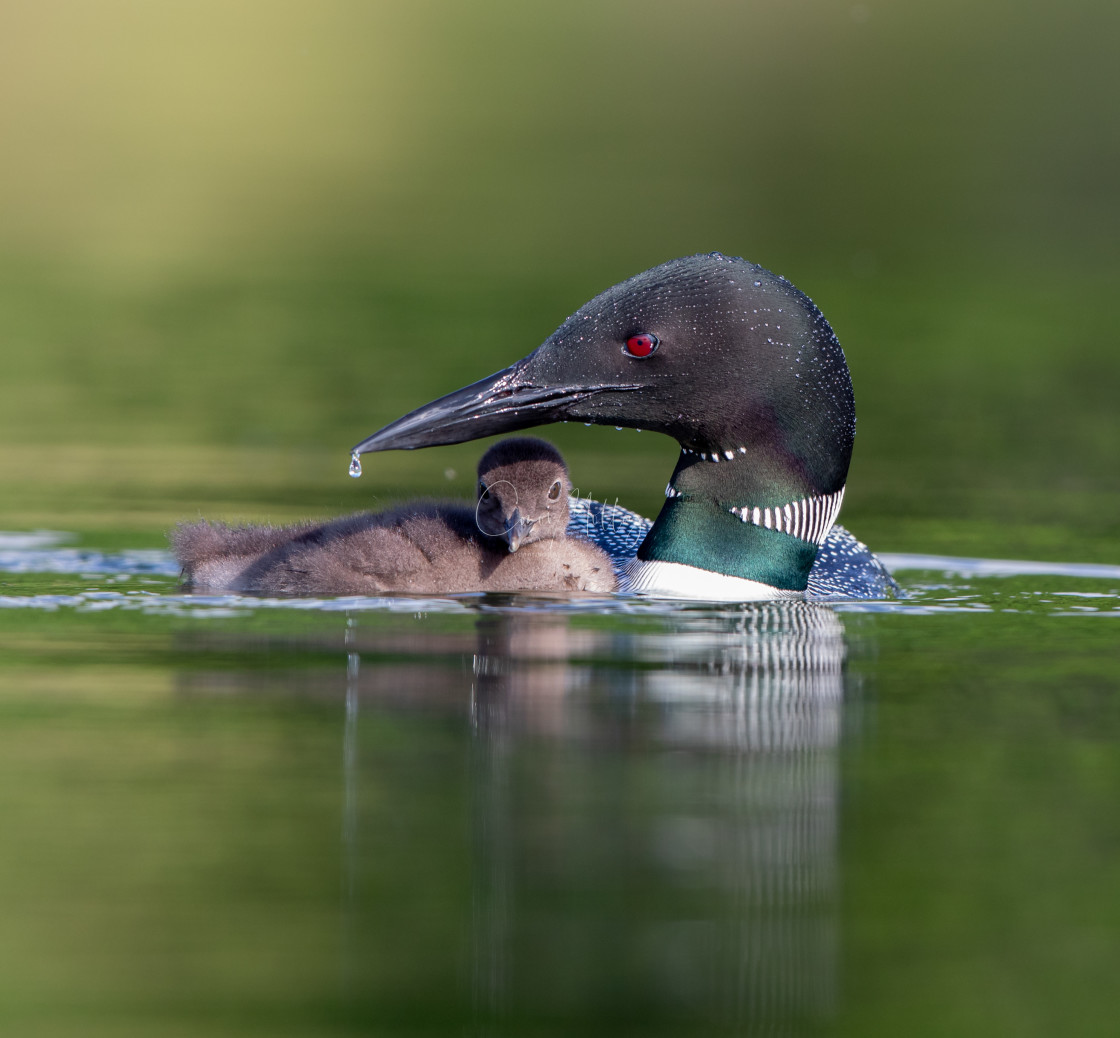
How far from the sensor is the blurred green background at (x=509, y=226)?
980 centimetres

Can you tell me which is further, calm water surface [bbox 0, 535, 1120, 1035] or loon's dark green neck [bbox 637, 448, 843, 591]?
loon's dark green neck [bbox 637, 448, 843, 591]

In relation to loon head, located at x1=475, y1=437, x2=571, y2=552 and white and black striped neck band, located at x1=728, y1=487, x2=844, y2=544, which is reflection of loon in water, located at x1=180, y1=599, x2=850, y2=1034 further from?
white and black striped neck band, located at x1=728, y1=487, x2=844, y2=544

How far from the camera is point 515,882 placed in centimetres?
353

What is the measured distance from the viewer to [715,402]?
646 cm

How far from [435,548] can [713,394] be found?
970mm

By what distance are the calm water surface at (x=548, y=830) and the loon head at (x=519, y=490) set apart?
0.49 metres

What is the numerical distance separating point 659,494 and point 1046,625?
3129 mm

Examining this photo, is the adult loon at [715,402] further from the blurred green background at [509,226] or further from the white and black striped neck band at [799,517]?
the blurred green background at [509,226]

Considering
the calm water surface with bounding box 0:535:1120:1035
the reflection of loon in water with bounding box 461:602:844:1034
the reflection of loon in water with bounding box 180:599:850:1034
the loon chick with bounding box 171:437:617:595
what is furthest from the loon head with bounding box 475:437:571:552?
the reflection of loon in water with bounding box 461:602:844:1034

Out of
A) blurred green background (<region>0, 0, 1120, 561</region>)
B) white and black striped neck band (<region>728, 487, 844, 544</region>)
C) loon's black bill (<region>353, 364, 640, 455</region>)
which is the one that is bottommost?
white and black striped neck band (<region>728, 487, 844, 544</region>)

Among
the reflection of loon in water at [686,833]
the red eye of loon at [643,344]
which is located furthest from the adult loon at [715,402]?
the reflection of loon in water at [686,833]

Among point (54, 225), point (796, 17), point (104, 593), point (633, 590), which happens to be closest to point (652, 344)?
point (633, 590)

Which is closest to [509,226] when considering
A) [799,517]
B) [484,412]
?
[799,517]

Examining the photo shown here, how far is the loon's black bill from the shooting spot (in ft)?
20.1
